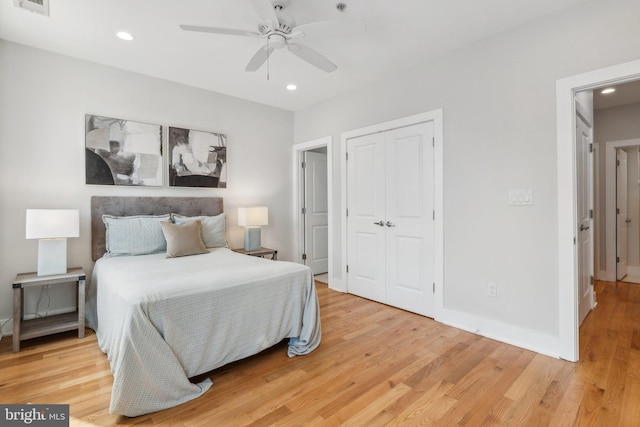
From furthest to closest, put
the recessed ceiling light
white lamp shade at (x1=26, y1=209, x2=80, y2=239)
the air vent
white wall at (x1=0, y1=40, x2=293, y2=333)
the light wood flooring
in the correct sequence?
white wall at (x1=0, y1=40, x2=293, y2=333) < the recessed ceiling light < white lamp shade at (x1=26, y1=209, x2=80, y2=239) < the air vent < the light wood flooring

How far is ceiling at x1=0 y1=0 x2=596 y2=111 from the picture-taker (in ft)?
7.54

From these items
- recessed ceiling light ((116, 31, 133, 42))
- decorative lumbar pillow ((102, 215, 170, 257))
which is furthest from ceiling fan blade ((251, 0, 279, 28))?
decorative lumbar pillow ((102, 215, 170, 257))

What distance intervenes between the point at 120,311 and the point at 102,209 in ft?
5.78

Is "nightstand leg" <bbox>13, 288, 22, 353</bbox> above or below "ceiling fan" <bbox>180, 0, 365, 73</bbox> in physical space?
below

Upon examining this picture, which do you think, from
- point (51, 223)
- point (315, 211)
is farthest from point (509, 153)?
point (51, 223)

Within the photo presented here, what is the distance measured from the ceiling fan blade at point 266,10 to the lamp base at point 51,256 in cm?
251

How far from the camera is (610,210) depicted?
14.8 ft

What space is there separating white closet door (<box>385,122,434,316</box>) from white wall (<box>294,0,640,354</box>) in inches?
7.9

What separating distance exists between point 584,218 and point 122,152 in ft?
15.5

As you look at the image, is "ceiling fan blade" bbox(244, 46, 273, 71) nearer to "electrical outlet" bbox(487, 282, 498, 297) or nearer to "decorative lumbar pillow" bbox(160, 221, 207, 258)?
"decorative lumbar pillow" bbox(160, 221, 207, 258)

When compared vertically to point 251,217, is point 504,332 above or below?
below

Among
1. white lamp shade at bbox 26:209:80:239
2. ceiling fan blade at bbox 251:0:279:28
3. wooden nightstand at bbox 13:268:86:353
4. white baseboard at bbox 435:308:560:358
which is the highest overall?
ceiling fan blade at bbox 251:0:279:28

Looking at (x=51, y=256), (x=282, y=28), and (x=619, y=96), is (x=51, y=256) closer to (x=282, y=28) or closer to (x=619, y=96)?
(x=282, y=28)

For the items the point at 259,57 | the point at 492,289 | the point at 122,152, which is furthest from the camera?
the point at 122,152
